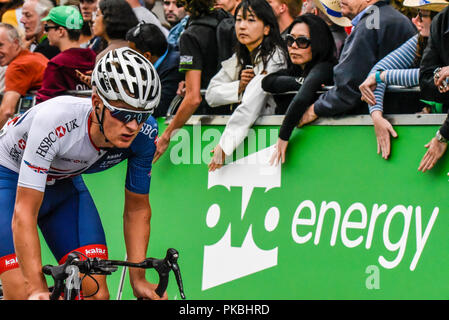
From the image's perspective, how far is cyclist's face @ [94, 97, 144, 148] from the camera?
14.1ft

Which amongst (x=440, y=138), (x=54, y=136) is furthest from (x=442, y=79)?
(x=54, y=136)

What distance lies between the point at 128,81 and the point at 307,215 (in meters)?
2.46

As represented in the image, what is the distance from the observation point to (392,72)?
571 centimetres

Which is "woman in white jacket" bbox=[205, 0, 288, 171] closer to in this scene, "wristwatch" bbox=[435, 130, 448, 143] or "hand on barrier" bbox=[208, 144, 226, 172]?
"hand on barrier" bbox=[208, 144, 226, 172]

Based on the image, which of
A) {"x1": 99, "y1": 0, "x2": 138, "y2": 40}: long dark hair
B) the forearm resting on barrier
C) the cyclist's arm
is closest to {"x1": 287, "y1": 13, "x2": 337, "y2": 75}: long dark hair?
{"x1": 99, "y1": 0, "x2": 138, "y2": 40}: long dark hair

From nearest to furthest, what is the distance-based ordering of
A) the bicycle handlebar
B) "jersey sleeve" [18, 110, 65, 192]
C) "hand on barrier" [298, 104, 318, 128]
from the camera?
1. the bicycle handlebar
2. "jersey sleeve" [18, 110, 65, 192]
3. "hand on barrier" [298, 104, 318, 128]

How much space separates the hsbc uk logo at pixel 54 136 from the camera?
4.43 meters

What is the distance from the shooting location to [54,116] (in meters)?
4.52

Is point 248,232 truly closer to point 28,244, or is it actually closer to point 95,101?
point 95,101

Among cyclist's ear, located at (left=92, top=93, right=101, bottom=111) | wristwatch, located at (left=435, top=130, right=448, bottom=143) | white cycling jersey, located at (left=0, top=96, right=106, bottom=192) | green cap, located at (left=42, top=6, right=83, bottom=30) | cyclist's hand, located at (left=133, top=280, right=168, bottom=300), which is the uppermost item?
cyclist's ear, located at (left=92, top=93, right=101, bottom=111)

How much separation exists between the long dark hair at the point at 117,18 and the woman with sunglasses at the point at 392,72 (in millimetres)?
2917

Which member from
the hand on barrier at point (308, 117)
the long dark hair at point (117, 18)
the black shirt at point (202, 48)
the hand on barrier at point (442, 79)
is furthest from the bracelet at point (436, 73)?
the long dark hair at point (117, 18)
